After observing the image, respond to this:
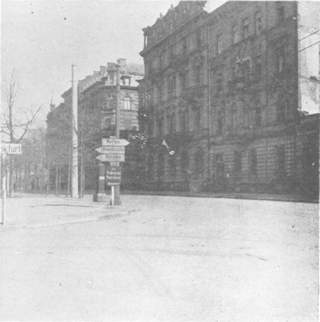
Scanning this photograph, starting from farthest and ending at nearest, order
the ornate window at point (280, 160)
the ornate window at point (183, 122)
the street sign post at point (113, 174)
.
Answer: the ornate window at point (183, 122) < the ornate window at point (280, 160) < the street sign post at point (113, 174)

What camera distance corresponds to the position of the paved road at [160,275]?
4414 mm

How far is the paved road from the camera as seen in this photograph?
4414mm

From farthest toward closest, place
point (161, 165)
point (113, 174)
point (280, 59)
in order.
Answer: point (161, 165) < point (280, 59) < point (113, 174)

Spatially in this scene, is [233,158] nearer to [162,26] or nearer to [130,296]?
[162,26]

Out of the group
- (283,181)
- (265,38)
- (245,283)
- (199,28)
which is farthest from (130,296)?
(199,28)

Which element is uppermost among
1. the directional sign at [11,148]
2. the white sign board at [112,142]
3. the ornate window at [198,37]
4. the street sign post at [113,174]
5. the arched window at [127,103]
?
the ornate window at [198,37]

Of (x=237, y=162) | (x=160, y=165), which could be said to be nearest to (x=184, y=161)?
(x=160, y=165)

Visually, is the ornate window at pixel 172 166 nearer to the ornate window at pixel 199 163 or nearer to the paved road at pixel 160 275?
the ornate window at pixel 199 163

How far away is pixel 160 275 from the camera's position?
19.4 ft

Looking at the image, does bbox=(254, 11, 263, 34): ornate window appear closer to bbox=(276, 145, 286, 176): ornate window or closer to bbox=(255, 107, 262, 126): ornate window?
bbox=(255, 107, 262, 126): ornate window

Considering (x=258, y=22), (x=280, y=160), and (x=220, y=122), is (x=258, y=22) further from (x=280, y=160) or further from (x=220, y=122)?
(x=280, y=160)

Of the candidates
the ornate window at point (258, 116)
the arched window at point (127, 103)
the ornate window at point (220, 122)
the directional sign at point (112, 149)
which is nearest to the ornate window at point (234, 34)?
the ornate window at point (220, 122)

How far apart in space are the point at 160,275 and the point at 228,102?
1289 inches

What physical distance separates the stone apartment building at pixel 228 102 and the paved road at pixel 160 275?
61.8ft
